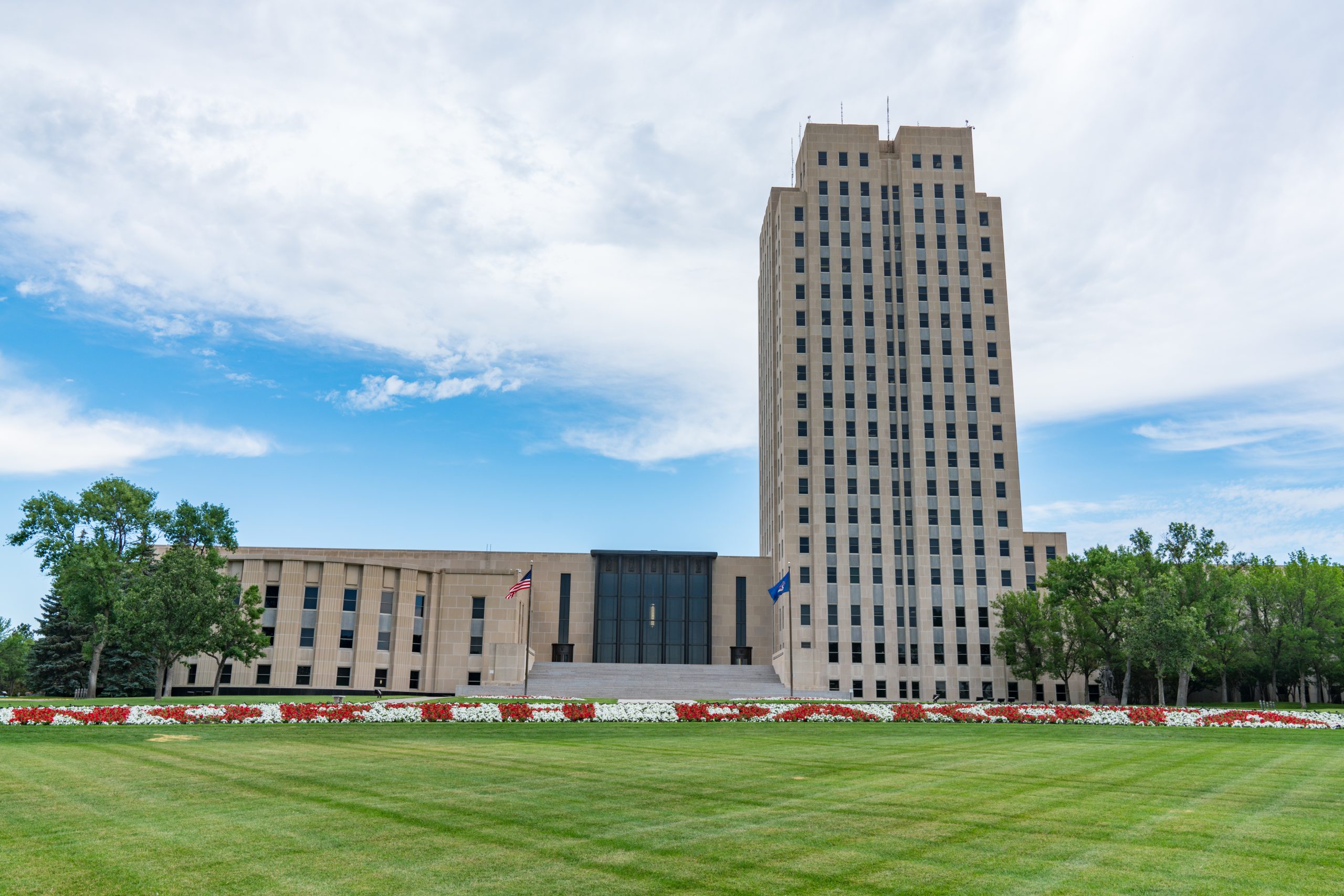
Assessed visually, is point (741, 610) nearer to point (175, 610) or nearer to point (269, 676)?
point (269, 676)

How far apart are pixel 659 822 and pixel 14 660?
114 m

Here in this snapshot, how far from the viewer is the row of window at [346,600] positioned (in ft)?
236

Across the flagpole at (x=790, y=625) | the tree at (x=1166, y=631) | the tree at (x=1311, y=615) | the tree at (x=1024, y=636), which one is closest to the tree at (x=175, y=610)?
the flagpole at (x=790, y=625)

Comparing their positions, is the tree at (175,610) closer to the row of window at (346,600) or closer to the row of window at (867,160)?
the row of window at (346,600)

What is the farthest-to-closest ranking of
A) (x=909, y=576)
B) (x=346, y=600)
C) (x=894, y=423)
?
(x=894, y=423), (x=909, y=576), (x=346, y=600)

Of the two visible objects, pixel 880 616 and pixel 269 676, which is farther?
pixel 880 616

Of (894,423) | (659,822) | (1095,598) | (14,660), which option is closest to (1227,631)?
(1095,598)

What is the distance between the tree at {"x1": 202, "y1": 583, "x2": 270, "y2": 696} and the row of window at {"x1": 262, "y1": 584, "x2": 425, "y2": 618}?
84.4 inches

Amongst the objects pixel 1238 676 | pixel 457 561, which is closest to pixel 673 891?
pixel 457 561

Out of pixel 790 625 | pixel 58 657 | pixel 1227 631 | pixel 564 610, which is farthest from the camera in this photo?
pixel 564 610

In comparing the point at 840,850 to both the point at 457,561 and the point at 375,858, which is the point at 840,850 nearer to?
the point at 375,858

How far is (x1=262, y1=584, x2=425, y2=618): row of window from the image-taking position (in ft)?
236

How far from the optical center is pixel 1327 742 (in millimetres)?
30750

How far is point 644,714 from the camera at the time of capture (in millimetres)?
36031
